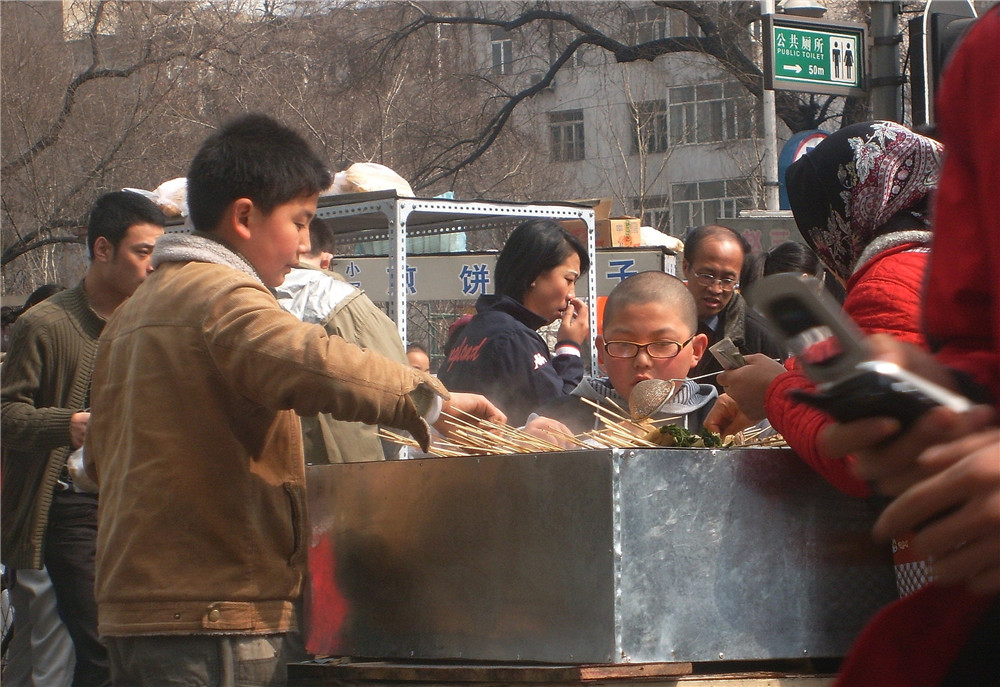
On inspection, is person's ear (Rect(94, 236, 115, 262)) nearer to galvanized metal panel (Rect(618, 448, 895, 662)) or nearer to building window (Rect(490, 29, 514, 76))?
galvanized metal panel (Rect(618, 448, 895, 662))

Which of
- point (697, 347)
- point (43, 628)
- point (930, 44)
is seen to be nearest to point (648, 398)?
point (697, 347)

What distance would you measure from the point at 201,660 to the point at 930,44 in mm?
4806

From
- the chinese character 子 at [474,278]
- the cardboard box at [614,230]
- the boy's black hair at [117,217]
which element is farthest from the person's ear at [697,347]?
the cardboard box at [614,230]

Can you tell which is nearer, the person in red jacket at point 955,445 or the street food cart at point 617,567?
the person in red jacket at point 955,445

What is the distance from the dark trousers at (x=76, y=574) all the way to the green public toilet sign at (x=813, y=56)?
4.78 meters

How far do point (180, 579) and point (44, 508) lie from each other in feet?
7.31

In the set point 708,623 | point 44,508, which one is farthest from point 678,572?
point 44,508

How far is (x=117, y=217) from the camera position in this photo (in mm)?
4336

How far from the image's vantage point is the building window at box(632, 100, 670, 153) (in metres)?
22.1

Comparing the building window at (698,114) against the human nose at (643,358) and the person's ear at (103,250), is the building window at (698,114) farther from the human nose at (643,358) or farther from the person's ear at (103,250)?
the human nose at (643,358)

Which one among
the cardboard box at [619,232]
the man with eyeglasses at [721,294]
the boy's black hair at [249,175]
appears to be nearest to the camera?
the boy's black hair at [249,175]

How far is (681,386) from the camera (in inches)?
121

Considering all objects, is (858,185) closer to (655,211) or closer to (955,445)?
(955,445)

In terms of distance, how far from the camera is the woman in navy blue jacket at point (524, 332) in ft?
12.9
